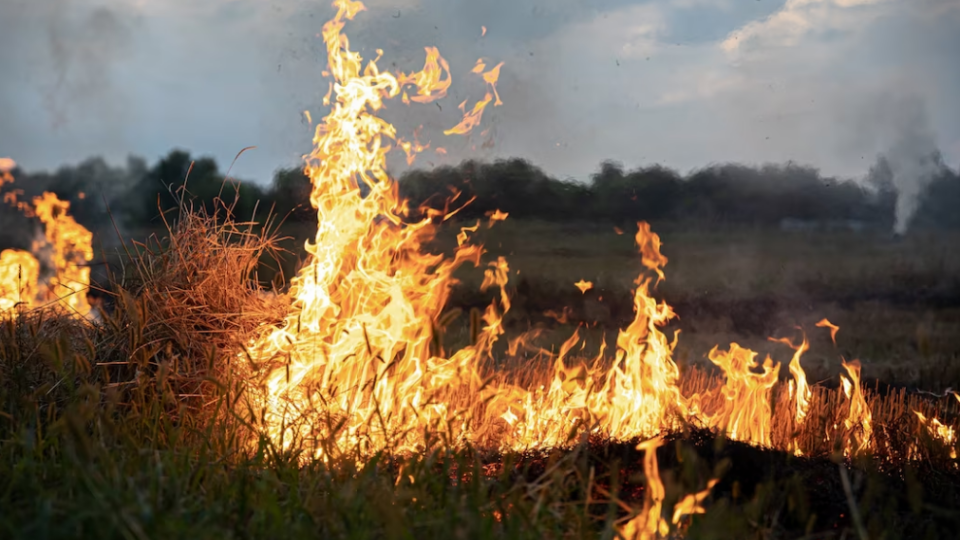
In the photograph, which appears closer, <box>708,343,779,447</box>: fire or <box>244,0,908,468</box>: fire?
<box>244,0,908,468</box>: fire

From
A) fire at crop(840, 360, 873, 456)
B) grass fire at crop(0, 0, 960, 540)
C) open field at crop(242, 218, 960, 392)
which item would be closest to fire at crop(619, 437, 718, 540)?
grass fire at crop(0, 0, 960, 540)

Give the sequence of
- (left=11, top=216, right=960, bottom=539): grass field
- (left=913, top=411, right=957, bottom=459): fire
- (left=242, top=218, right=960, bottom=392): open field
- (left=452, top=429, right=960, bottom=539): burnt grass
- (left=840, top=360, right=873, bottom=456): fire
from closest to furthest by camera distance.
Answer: (left=11, top=216, right=960, bottom=539): grass field
(left=452, top=429, right=960, bottom=539): burnt grass
(left=913, top=411, right=957, bottom=459): fire
(left=840, top=360, right=873, bottom=456): fire
(left=242, top=218, right=960, bottom=392): open field

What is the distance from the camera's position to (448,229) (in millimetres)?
14773

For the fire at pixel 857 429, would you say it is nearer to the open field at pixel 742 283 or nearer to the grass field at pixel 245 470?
the grass field at pixel 245 470

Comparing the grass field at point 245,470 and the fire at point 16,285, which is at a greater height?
A: the fire at point 16,285

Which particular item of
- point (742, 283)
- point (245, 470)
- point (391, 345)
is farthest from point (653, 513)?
point (742, 283)

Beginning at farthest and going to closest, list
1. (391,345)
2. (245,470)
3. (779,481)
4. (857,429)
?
(857,429) < (391,345) < (779,481) < (245,470)

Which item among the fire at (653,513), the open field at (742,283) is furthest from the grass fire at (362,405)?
the open field at (742,283)

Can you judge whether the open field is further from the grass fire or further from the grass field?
the grass fire

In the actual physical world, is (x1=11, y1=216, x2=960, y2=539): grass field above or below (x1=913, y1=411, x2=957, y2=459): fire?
below

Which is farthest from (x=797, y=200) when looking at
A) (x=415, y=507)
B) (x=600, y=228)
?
(x=415, y=507)

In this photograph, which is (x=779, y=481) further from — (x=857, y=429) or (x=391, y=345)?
(x=391, y=345)

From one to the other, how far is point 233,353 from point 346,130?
1687mm

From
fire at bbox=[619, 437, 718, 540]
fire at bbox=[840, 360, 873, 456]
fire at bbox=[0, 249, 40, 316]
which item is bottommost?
fire at bbox=[619, 437, 718, 540]
